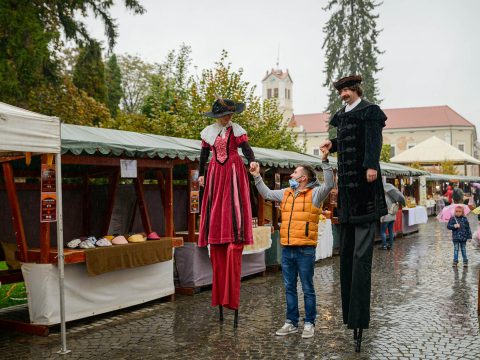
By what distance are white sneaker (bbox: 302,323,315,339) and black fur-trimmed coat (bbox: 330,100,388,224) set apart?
1226 millimetres

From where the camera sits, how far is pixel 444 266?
10.5 m

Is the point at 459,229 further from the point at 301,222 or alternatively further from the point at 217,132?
the point at 217,132

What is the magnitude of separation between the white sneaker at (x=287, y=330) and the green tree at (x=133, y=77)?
127 ft

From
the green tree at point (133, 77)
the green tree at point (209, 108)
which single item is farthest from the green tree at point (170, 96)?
the green tree at point (133, 77)

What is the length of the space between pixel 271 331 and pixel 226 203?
4.80 feet

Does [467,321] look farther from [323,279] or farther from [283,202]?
[323,279]

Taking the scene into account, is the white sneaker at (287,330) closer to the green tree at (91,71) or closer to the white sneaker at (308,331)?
the white sneaker at (308,331)

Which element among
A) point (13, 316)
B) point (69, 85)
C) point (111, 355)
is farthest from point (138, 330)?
point (69, 85)

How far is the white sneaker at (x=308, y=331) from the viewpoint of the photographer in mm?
5273

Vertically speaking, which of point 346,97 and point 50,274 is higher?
point 346,97

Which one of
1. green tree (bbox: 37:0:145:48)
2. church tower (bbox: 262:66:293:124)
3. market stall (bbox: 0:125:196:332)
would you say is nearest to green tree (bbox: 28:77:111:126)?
green tree (bbox: 37:0:145:48)

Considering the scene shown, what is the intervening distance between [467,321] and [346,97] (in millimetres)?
3117

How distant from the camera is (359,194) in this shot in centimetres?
470

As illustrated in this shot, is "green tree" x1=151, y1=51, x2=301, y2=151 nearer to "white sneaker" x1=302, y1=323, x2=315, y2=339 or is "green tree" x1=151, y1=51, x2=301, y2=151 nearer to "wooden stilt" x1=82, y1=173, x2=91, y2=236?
"wooden stilt" x1=82, y1=173, x2=91, y2=236
